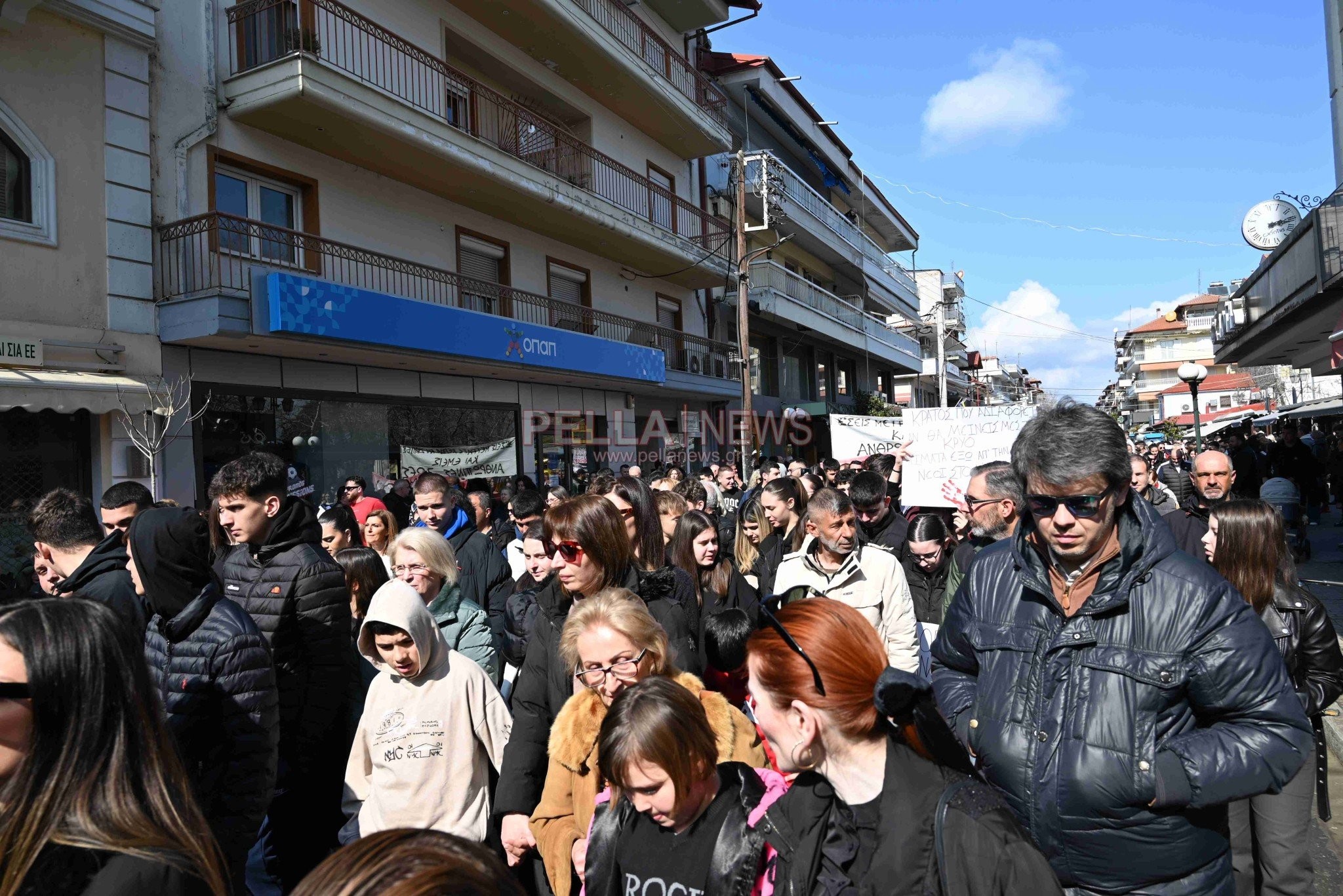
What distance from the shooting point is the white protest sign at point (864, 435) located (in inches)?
514

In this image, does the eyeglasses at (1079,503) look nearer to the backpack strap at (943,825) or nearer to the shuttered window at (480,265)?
the backpack strap at (943,825)

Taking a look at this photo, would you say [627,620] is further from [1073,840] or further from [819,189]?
[819,189]

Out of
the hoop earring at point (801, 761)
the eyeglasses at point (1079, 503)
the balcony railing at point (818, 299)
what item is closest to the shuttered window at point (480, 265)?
the balcony railing at point (818, 299)

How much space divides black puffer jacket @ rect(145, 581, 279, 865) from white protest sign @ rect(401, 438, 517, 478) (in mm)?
10459

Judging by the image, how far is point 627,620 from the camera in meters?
2.77

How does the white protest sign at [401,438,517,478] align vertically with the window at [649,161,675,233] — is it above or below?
below

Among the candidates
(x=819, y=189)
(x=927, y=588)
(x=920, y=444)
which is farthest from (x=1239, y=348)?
(x=819, y=189)

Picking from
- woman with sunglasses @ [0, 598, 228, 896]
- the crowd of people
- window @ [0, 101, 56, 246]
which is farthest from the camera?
window @ [0, 101, 56, 246]

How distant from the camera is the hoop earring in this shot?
6.37ft

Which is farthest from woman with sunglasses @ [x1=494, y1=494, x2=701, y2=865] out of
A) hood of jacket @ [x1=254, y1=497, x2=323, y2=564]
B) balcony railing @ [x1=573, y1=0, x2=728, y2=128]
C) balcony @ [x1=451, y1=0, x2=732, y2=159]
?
balcony railing @ [x1=573, y1=0, x2=728, y2=128]

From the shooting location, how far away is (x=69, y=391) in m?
8.52

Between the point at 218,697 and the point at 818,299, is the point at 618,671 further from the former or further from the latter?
the point at 818,299

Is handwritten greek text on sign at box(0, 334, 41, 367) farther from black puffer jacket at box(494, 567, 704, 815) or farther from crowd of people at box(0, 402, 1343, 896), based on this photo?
black puffer jacket at box(494, 567, 704, 815)

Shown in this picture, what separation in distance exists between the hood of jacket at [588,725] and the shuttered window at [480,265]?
12.4 metres
